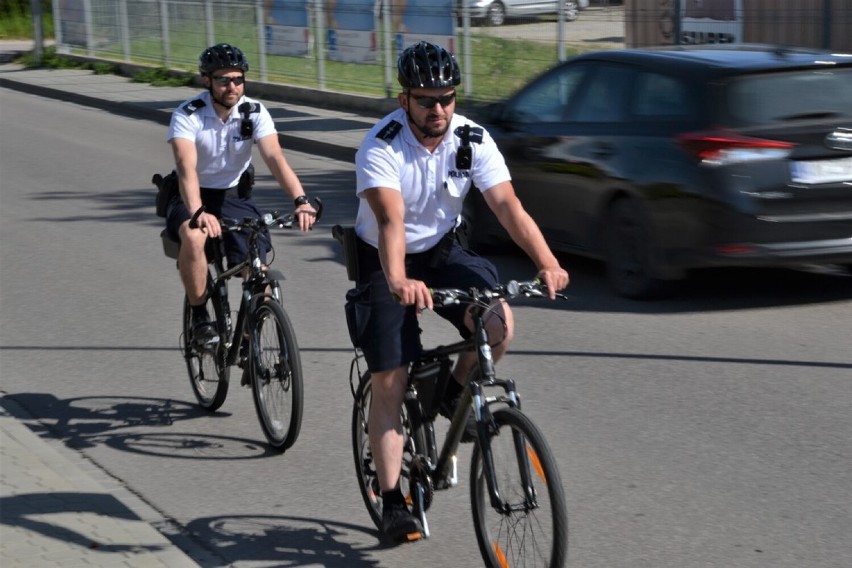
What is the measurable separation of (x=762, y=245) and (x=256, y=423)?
344 centimetres

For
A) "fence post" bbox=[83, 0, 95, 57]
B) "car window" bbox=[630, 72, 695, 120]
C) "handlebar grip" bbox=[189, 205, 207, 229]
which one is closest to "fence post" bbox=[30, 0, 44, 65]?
"fence post" bbox=[83, 0, 95, 57]

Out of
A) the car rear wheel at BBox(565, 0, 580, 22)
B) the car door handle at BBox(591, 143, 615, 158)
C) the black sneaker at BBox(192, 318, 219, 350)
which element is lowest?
the black sneaker at BBox(192, 318, 219, 350)

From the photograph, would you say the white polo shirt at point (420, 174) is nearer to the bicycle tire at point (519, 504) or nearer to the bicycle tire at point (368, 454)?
the bicycle tire at point (368, 454)

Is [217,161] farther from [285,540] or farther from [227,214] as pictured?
[285,540]

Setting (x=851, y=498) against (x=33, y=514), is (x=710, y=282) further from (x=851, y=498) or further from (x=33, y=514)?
(x=33, y=514)

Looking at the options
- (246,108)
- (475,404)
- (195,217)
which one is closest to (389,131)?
(475,404)

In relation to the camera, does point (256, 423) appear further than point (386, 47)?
No

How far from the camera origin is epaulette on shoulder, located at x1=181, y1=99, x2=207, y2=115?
673 centimetres

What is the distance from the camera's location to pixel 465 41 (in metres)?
19.8

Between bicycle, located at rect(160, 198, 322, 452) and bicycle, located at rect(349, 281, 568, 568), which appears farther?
bicycle, located at rect(160, 198, 322, 452)

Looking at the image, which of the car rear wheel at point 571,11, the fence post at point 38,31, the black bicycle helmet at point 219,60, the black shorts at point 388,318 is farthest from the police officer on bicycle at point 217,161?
the fence post at point 38,31

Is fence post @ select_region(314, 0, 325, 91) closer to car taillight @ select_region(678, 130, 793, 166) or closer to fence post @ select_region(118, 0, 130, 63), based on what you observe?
fence post @ select_region(118, 0, 130, 63)

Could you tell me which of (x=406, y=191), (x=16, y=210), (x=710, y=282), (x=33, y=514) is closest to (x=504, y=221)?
(x=406, y=191)

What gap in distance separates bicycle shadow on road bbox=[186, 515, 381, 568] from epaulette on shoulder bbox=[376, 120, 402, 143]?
1.51 m
